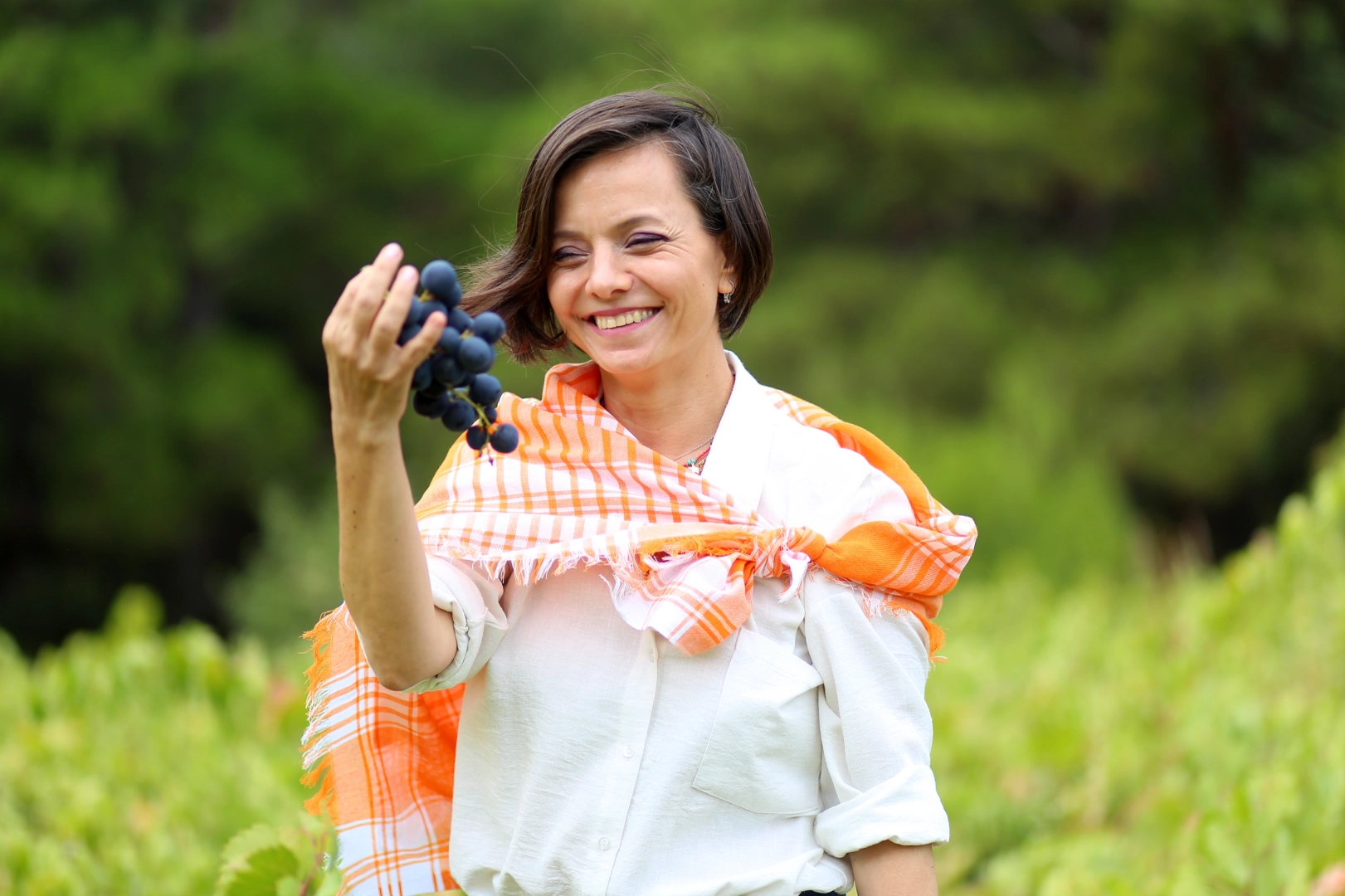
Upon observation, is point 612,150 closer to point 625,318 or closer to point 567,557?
point 625,318

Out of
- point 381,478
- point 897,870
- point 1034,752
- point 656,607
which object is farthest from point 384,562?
point 1034,752

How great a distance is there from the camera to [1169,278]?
1089cm

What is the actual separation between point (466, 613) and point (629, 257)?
0.45 metres

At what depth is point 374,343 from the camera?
4.17 ft

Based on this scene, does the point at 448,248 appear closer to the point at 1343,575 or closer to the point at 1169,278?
the point at 1169,278

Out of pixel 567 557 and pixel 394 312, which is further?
pixel 567 557

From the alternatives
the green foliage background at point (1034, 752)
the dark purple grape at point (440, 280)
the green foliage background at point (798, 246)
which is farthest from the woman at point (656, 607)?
the green foliage background at point (798, 246)

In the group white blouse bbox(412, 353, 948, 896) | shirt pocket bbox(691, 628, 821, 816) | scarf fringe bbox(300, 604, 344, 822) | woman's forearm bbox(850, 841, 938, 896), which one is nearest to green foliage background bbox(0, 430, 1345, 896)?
scarf fringe bbox(300, 604, 344, 822)

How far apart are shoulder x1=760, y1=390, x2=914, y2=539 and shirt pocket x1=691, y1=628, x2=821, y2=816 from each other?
0.17 metres

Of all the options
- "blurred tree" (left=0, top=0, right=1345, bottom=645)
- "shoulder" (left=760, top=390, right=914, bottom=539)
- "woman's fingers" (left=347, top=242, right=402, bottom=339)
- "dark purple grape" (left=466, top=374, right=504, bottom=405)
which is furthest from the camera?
"blurred tree" (left=0, top=0, right=1345, bottom=645)

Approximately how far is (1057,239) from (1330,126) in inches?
90.3

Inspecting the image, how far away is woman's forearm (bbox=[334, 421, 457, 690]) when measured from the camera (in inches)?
53.1

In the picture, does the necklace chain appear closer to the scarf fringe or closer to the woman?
the woman

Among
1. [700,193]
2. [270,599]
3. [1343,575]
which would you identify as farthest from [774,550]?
[270,599]
